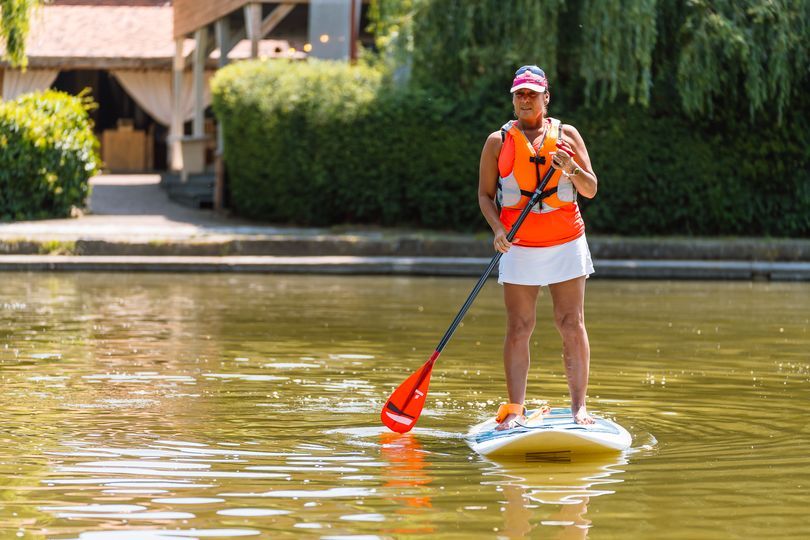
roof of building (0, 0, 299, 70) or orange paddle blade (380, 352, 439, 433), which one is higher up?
roof of building (0, 0, 299, 70)

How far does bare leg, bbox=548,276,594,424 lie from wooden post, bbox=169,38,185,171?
921 inches

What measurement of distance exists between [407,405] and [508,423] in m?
0.54

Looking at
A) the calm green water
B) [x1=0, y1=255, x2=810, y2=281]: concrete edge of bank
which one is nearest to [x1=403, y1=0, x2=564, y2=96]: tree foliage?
[x1=0, y1=255, x2=810, y2=281]: concrete edge of bank

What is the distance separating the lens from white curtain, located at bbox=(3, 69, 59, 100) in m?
33.0

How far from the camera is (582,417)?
7.55m

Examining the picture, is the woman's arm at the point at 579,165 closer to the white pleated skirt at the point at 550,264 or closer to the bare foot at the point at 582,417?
the white pleated skirt at the point at 550,264

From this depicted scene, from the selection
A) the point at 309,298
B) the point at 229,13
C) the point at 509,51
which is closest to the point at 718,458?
the point at 309,298

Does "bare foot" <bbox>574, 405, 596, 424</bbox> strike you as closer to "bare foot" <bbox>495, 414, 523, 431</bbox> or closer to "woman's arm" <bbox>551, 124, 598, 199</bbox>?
"bare foot" <bbox>495, 414, 523, 431</bbox>

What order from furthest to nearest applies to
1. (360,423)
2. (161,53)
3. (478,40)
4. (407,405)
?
(161,53) < (478,40) < (360,423) < (407,405)

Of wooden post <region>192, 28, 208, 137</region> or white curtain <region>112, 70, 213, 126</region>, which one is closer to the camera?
wooden post <region>192, 28, 208, 137</region>

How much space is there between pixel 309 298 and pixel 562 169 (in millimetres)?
8409

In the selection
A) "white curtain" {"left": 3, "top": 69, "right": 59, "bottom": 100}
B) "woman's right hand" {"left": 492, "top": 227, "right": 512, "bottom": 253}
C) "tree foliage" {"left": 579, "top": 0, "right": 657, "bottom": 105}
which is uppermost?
"tree foliage" {"left": 579, "top": 0, "right": 657, "bottom": 105}

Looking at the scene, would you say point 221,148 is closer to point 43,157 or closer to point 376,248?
point 43,157

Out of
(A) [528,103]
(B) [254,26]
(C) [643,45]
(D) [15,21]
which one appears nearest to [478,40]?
(C) [643,45]
